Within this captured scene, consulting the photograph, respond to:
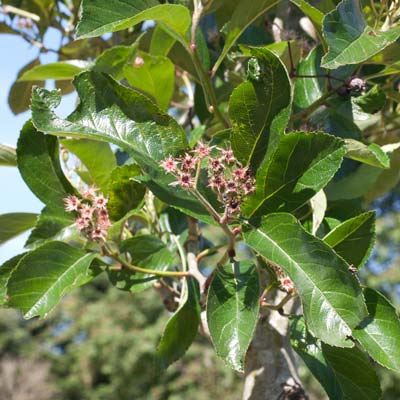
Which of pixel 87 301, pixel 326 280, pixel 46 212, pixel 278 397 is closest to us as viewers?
pixel 326 280

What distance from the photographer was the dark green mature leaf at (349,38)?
61 cm

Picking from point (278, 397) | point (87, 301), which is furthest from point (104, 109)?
point (87, 301)

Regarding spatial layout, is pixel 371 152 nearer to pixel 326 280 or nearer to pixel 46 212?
pixel 326 280

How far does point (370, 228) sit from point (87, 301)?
1244cm

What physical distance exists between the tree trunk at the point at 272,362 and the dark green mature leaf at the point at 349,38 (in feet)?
→ 1.54

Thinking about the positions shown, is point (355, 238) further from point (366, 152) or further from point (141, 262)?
point (141, 262)

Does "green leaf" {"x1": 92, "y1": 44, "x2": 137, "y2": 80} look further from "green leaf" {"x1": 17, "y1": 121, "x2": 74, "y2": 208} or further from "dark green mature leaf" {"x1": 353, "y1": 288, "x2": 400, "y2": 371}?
"dark green mature leaf" {"x1": 353, "y1": 288, "x2": 400, "y2": 371}

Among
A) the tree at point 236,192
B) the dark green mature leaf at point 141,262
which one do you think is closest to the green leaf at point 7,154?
the tree at point 236,192

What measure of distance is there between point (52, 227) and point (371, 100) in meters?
0.47

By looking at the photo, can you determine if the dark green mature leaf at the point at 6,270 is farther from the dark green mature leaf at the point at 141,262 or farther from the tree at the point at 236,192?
the dark green mature leaf at the point at 141,262

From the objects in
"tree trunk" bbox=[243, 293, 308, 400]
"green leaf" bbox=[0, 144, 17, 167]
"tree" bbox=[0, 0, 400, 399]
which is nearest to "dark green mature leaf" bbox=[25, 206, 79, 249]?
"tree" bbox=[0, 0, 400, 399]

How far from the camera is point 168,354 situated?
2.81 feet

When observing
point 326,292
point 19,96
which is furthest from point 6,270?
point 19,96

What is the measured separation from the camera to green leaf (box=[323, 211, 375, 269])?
2.17ft
